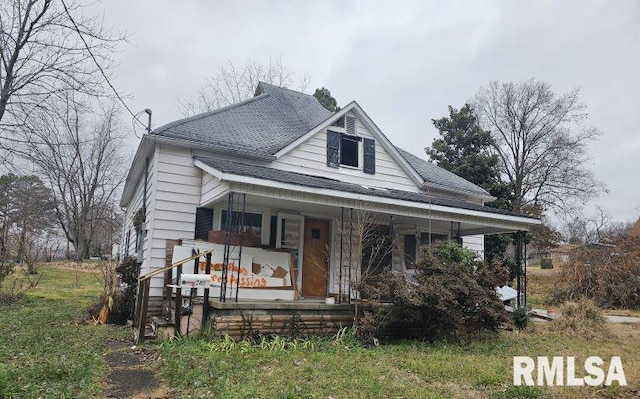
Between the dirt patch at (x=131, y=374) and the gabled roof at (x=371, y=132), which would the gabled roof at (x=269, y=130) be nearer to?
the gabled roof at (x=371, y=132)

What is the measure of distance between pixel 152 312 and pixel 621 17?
13.5 metres

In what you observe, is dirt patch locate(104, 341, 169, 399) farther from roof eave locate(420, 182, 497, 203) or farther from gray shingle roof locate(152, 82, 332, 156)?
roof eave locate(420, 182, 497, 203)

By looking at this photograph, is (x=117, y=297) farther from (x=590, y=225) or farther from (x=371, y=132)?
(x=590, y=225)

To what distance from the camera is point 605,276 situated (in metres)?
16.0

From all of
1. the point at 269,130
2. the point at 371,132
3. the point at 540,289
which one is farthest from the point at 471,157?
the point at 269,130

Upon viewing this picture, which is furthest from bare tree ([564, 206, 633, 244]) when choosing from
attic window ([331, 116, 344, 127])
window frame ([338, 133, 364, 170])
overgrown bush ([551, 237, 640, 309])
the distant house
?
attic window ([331, 116, 344, 127])

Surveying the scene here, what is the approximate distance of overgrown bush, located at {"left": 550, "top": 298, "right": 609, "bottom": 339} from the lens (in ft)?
31.3

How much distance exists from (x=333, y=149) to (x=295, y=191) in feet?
12.1

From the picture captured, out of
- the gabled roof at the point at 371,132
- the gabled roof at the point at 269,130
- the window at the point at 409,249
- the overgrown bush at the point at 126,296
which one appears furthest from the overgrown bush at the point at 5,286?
the window at the point at 409,249

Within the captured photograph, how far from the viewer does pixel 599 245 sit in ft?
62.7

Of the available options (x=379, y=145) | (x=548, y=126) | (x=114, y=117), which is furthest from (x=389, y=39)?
(x=114, y=117)

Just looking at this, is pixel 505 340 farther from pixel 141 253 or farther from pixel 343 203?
pixel 141 253

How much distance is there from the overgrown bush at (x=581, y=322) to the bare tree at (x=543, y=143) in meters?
23.2

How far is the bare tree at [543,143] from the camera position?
3312 cm
